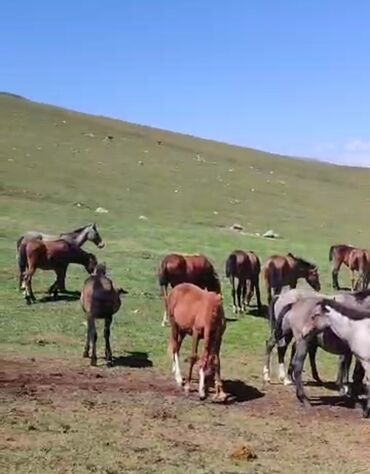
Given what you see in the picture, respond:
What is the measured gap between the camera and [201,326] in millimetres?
13328

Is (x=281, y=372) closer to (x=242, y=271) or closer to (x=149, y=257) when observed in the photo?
(x=242, y=271)

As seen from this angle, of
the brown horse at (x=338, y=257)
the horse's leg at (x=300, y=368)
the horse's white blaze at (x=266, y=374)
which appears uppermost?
the brown horse at (x=338, y=257)

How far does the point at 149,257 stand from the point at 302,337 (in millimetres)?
16956

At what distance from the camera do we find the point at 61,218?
1531 inches

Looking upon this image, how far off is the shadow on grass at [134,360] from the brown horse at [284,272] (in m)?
6.42

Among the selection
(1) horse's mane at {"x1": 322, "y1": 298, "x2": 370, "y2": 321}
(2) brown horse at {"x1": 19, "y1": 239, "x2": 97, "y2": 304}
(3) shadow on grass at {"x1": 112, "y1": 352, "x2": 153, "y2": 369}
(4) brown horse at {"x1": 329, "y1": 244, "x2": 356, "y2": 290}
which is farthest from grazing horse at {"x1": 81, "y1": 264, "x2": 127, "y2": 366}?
(4) brown horse at {"x1": 329, "y1": 244, "x2": 356, "y2": 290}

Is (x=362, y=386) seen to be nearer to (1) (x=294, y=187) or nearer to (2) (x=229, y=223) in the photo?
Result: (2) (x=229, y=223)

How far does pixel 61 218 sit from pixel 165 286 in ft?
62.4

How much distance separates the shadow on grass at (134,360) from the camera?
1544cm

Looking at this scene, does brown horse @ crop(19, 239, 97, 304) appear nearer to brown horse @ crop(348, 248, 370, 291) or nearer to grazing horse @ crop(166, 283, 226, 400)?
grazing horse @ crop(166, 283, 226, 400)

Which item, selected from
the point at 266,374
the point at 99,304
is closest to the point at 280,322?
the point at 266,374

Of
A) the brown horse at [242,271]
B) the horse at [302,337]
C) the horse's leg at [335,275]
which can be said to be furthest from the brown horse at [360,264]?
the horse at [302,337]

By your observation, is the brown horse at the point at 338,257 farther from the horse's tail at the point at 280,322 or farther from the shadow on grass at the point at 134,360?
the horse's tail at the point at 280,322

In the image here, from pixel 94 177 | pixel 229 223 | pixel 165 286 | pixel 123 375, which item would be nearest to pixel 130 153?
pixel 94 177
